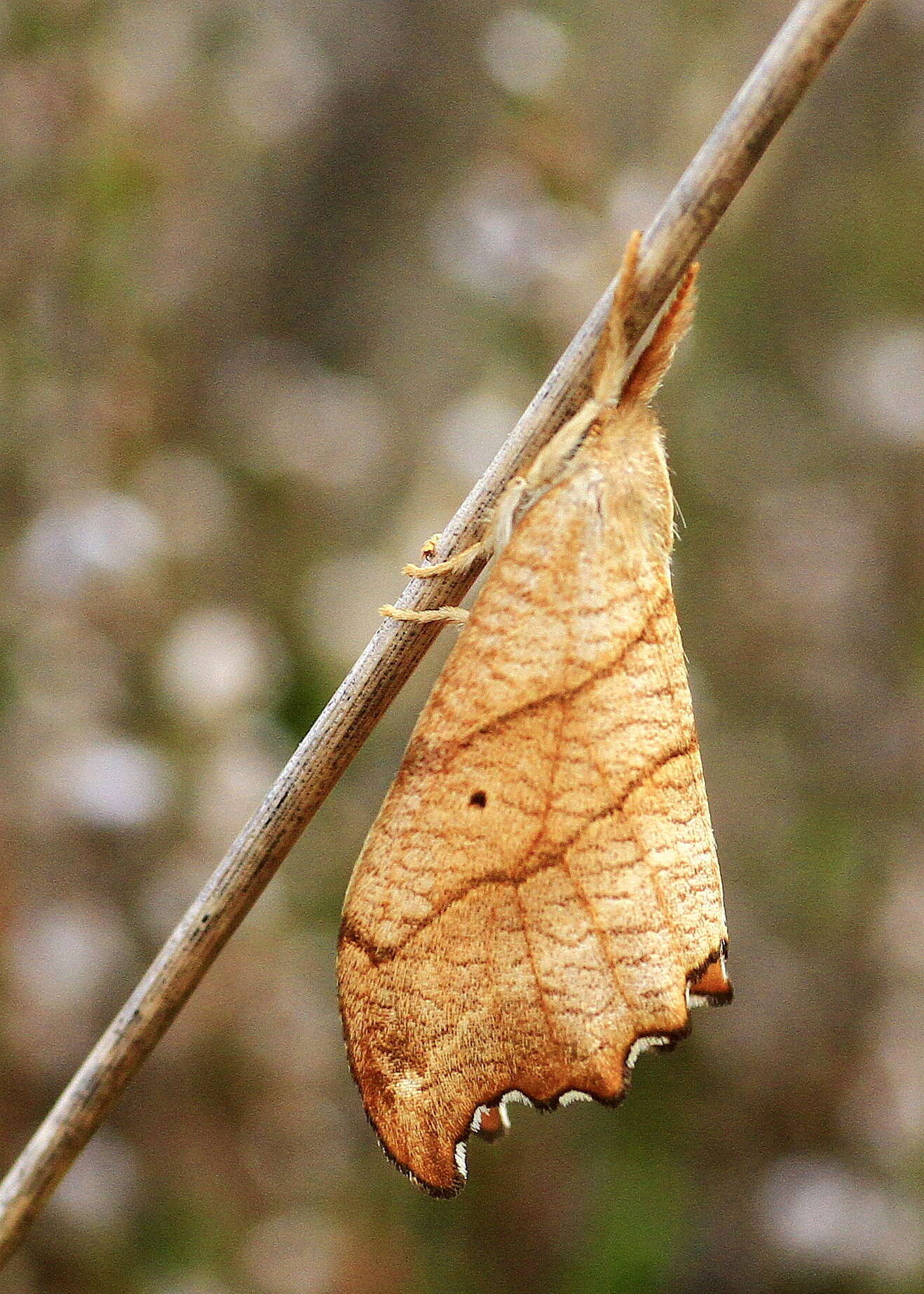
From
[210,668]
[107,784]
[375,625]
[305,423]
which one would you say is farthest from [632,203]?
[107,784]

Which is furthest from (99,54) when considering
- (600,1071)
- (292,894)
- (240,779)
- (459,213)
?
(600,1071)

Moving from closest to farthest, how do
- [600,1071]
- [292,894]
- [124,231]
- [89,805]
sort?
[600,1071], [89,805], [124,231], [292,894]

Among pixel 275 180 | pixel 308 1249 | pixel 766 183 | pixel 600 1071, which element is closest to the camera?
pixel 600 1071

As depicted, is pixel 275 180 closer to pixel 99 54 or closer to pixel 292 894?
pixel 99 54

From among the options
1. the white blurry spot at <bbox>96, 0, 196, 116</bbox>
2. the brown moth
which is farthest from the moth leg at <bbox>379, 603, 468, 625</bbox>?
the white blurry spot at <bbox>96, 0, 196, 116</bbox>

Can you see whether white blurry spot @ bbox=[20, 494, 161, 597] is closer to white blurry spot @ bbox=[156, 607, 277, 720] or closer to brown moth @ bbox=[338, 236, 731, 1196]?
white blurry spot @ bbox=[156, 607, 277, 720]

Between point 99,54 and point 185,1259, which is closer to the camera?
point 185,1259
